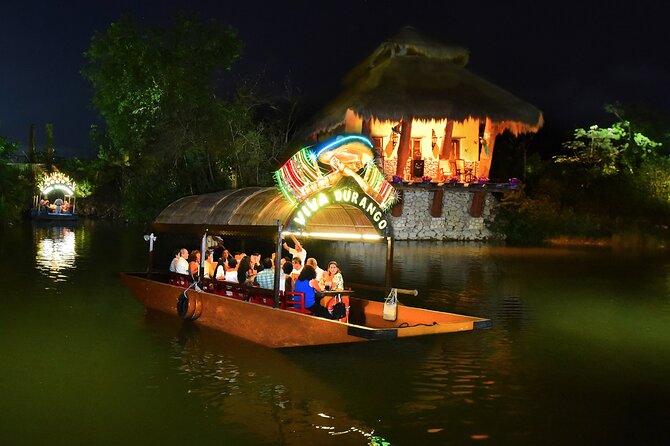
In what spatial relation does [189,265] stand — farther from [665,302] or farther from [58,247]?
[58,247]

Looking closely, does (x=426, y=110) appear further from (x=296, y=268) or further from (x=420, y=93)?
(x=296, y=268)

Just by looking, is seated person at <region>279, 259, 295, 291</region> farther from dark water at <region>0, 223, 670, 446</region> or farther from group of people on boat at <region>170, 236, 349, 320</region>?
dark water at <region>0, 223, 670, 446</region>

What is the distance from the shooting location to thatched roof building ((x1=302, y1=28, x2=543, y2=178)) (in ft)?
110

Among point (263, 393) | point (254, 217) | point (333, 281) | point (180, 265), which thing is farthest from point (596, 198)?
point (263, 393)

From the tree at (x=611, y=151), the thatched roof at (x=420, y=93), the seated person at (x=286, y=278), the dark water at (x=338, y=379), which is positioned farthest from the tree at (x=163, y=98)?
the seated person at (x=286, y=278)

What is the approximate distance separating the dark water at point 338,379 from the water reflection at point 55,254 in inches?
104

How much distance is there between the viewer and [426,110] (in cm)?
3350

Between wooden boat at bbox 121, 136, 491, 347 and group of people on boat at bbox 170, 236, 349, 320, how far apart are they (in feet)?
0.79

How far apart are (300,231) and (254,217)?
3.81 ft

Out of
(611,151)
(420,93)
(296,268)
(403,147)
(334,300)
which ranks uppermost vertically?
(420,93)

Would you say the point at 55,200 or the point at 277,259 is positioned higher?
the point at 55,200

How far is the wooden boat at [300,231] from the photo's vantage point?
10.7 m

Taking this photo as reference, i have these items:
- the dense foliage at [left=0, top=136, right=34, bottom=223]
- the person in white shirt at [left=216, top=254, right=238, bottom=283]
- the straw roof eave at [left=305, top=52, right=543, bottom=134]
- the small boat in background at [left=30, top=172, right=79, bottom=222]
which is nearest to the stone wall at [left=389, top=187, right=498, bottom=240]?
the straw roof eave at [left=305, top=52, right=543, bottom=134]

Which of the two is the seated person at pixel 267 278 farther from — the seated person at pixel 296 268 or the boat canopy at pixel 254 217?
the boat canopy at pixel 254 217
